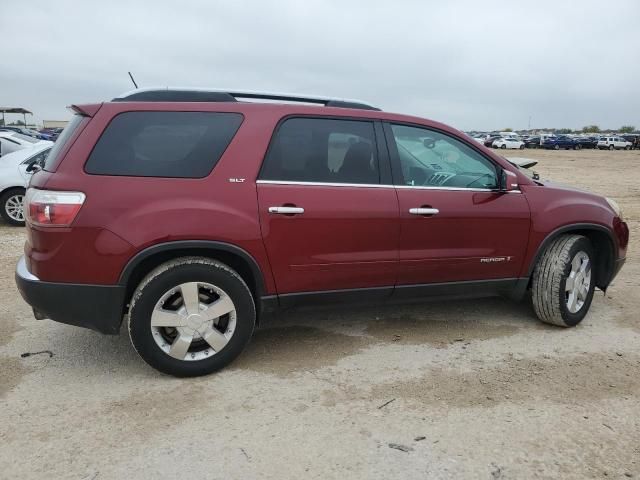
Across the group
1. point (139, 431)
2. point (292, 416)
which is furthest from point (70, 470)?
point (292, 416)

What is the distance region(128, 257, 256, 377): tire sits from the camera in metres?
3.21

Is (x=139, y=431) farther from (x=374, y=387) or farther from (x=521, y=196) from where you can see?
(x=521, y=196)

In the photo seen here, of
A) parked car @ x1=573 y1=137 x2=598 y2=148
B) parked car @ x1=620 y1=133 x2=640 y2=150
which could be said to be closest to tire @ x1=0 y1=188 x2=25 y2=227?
parked car @ x1=573 y1=137 x2=598 y2=148

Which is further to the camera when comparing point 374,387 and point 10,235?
point 10,235

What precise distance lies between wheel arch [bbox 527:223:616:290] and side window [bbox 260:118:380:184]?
1.62 metres

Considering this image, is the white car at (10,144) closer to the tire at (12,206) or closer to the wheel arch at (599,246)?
the tire at (12,206)

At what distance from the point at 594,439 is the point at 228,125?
2.79 m

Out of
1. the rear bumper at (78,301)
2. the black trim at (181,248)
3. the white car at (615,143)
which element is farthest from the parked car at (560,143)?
the rear bumper at (78,301)

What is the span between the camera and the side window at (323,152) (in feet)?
11.5

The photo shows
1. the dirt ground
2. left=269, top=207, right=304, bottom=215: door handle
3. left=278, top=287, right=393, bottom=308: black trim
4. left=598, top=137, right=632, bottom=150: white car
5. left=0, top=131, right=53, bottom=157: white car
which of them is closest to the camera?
the dirt ground

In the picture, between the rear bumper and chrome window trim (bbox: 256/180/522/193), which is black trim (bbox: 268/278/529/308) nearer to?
chrome window trim (bbox: 256/180/522/193)

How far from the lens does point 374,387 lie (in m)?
3.31

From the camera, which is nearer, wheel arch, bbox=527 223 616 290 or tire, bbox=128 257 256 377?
tire, bbox=128 257 256 377

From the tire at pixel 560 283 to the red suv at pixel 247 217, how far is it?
6 centimetres
